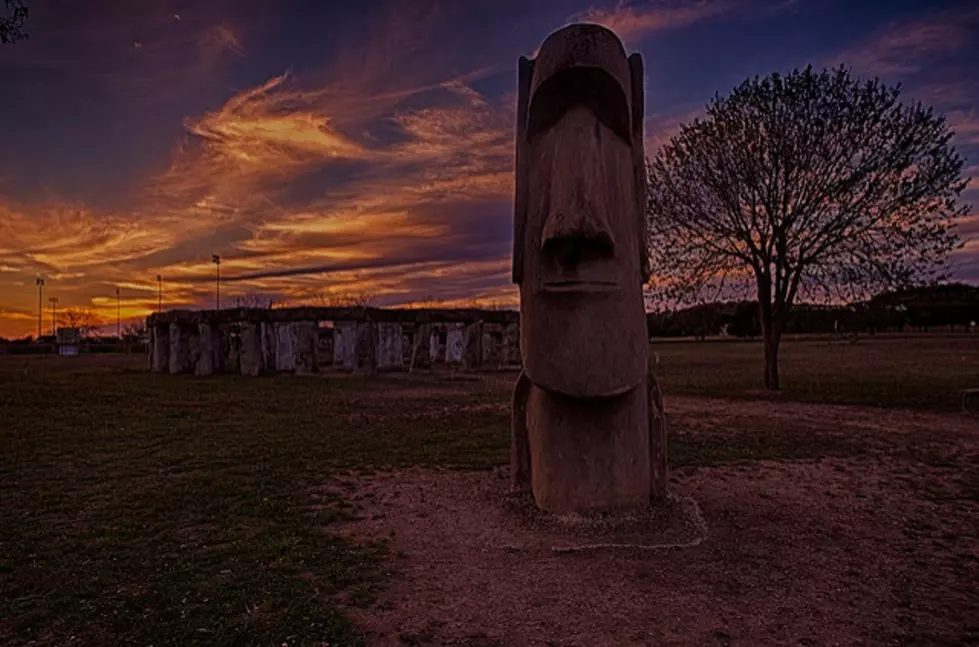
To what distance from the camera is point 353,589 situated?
4.89 meters

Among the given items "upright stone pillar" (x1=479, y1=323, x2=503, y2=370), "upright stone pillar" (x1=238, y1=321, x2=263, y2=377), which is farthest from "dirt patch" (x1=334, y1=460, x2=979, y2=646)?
"upright stone pillar" (x1=479, y1=323, x2=503, y2=370)

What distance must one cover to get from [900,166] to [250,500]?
1750cm

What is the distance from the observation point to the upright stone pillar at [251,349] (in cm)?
2698

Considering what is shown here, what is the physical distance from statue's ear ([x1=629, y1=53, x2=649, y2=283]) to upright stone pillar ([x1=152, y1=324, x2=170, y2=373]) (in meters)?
27.6

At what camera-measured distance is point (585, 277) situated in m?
5.91

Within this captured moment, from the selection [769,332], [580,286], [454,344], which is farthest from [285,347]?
[580,286]

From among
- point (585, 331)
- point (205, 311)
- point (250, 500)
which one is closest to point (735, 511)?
point (585, 331)

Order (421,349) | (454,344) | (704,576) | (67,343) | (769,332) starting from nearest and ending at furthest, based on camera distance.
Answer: (704,576) → (769,332) → (421,349) → (454,344) → (67,343)

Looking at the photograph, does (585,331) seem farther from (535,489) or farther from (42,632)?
(42,632)

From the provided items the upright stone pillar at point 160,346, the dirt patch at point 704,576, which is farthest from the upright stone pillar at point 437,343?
the dirt patch at point 704,576

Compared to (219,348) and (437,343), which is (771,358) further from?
(437,343)

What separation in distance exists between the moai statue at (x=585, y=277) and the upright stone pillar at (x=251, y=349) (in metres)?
22.3

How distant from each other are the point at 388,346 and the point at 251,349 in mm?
6680

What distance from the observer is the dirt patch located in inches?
168
